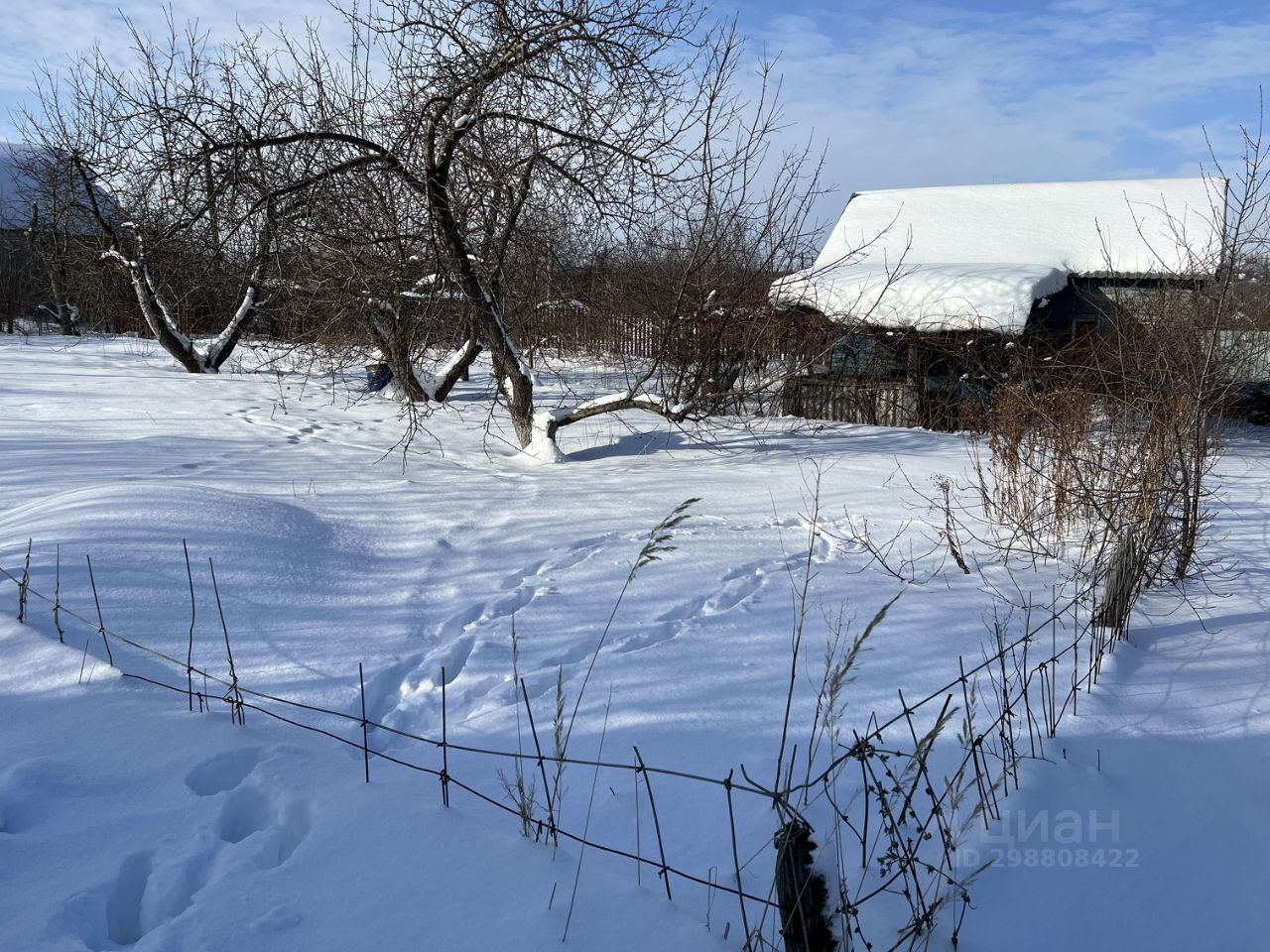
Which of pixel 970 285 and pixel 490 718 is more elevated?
pixel 970 285

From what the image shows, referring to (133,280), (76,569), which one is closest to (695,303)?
(76,569)

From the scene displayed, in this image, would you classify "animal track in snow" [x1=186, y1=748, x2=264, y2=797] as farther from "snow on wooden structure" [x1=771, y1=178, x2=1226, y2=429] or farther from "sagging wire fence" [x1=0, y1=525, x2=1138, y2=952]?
"snow on wooden structure" [x1=771, y1=178, x2=1226, y2=429]

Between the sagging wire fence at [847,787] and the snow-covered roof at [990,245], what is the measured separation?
719cm

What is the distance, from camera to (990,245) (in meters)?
15.0

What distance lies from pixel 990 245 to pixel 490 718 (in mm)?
14594

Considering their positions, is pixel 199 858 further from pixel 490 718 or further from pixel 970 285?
pixel 970 285

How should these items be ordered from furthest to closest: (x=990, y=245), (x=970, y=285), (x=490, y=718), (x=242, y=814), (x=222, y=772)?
(x=990, y=245), (x=970, y=285), (x=490, y=718), (x=222, y=772), (x=242, y=814)

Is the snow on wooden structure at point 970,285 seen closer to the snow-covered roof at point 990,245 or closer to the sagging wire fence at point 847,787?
the snow-covered roof at point 990,245

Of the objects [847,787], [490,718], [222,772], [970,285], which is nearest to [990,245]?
[970,285]

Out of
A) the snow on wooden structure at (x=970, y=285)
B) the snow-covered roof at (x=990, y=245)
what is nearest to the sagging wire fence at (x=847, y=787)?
the snow on wooden structure at (x=970, y=285)

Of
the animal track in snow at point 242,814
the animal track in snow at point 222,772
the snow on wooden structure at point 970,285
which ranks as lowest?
the animal track in snow at point 242,814

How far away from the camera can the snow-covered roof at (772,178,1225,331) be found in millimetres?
11336

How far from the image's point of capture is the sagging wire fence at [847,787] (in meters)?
1.75

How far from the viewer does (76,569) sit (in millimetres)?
3822
